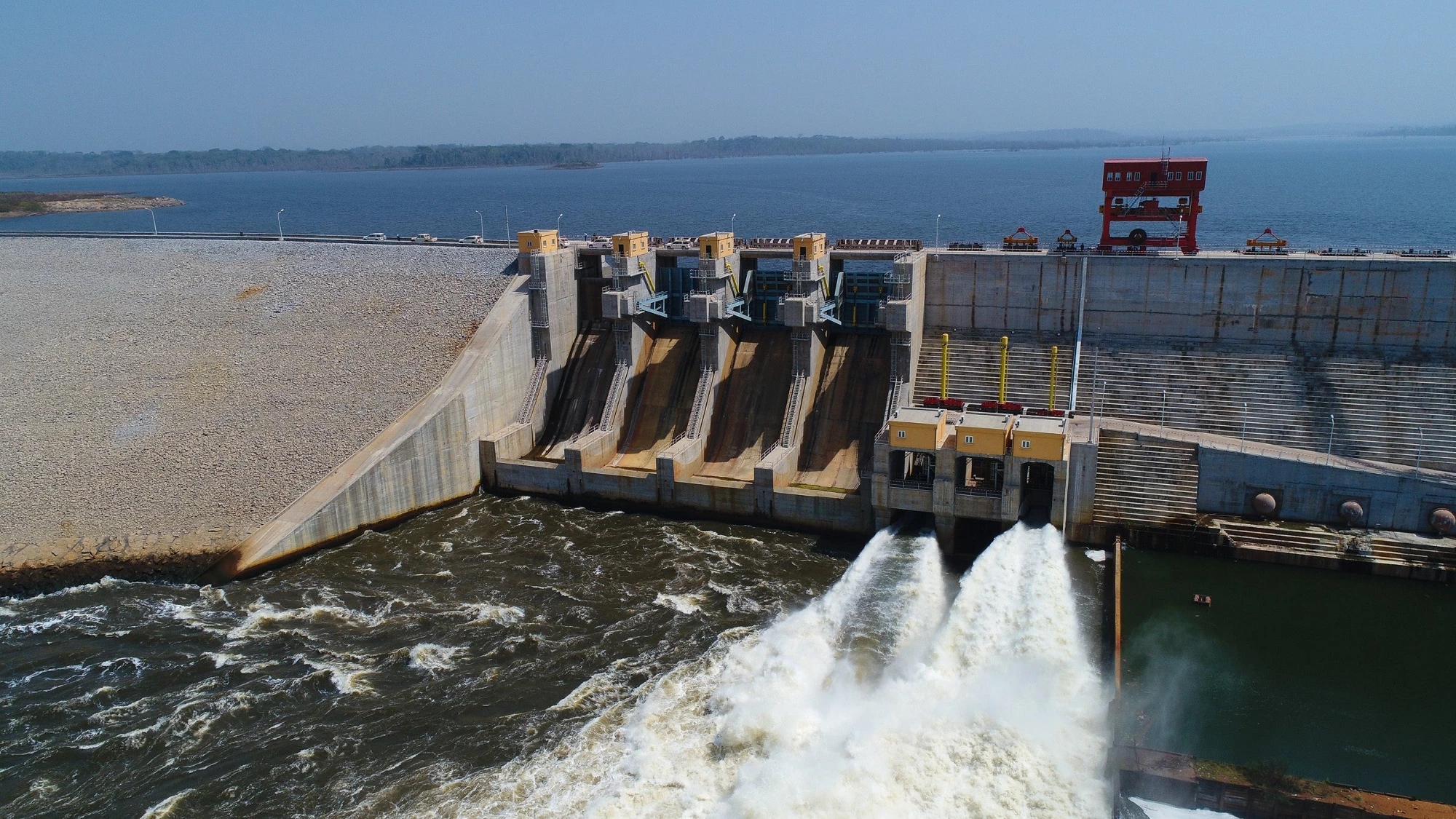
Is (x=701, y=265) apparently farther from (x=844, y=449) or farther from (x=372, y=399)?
(x=372, y=399)

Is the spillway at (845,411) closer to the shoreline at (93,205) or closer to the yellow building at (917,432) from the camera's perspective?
the yellow building at (917,432)

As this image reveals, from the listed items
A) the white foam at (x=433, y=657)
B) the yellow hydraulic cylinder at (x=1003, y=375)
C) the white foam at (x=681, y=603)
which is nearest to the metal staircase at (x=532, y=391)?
the white foam at (x=681, y=603)

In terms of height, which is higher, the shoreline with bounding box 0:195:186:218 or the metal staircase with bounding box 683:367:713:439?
the shoreline with bounding box 0:195:186:218

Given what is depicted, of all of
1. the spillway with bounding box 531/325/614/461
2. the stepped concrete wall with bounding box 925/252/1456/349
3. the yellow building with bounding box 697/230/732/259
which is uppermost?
Answer: the yellow building with bounding box 697/230/732/259

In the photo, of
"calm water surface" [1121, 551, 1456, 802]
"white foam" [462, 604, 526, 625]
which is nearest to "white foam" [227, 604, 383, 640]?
"white foam" [462, 604, 526, 625]

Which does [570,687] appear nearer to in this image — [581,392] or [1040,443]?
[1040,443]

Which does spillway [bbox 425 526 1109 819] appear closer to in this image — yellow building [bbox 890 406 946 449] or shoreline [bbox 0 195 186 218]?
yellow building [bbox 890 406 946 449]

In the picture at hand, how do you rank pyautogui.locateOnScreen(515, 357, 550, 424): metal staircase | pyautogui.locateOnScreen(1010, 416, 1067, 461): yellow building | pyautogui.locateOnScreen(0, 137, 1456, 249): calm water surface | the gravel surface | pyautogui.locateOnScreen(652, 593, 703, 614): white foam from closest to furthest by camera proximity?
pyautogui.locateOnScreen(652, 593, 703, 614): white foam < pyautogui.locateOnScreen(1010, 416, 1067, 461): yellow building < the gravel surface < pyautogui.locateOnScreen(515, 357, 550, 424): metal staircase < pyautogui.locateOnScreen(0, 137, 1456, 249): calm water surface

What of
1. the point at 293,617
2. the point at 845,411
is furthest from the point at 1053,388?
the point at 293,617
